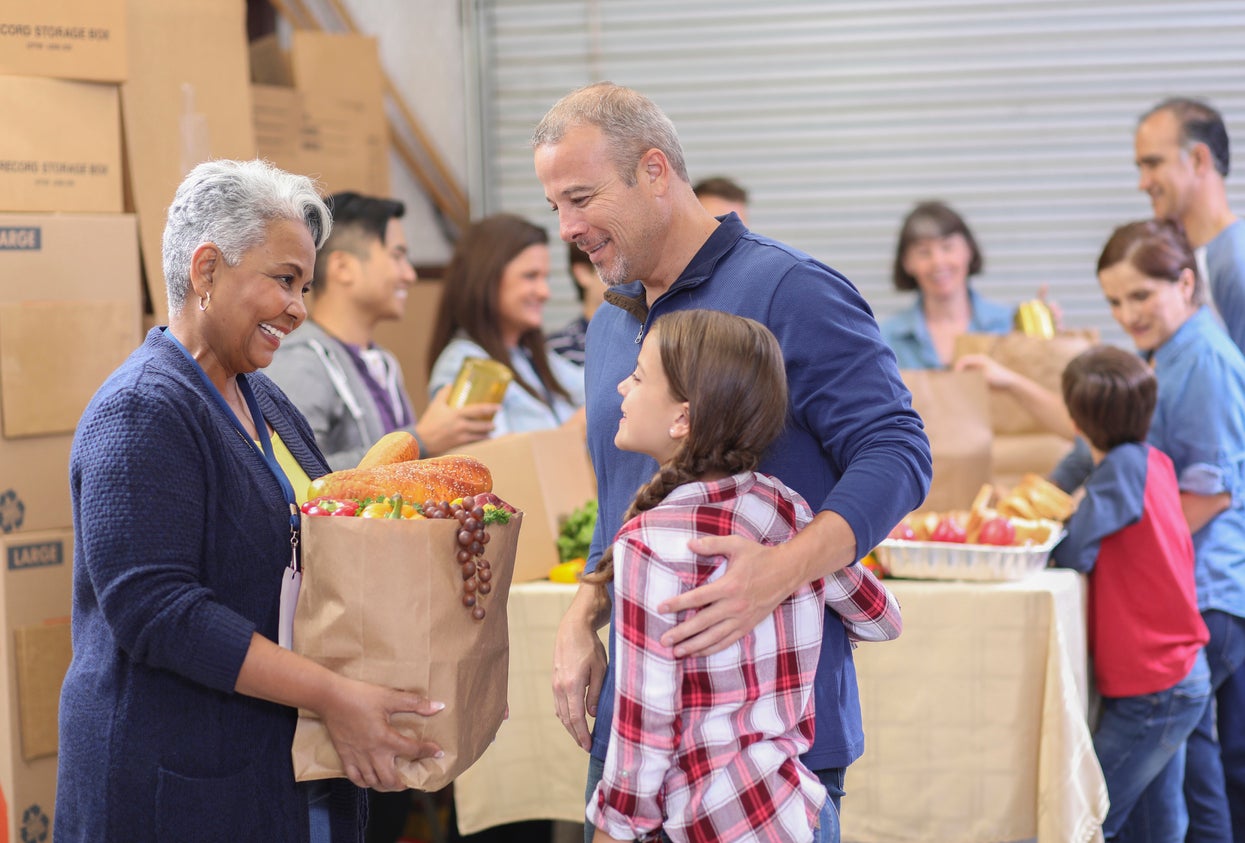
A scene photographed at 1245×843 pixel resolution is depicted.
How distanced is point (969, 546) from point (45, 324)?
2.11 meters

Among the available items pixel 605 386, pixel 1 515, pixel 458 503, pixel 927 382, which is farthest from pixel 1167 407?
pixel 1 515

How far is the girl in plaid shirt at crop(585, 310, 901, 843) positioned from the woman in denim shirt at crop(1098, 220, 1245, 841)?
6.50 ft

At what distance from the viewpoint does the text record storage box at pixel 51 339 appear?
2607 millimetres

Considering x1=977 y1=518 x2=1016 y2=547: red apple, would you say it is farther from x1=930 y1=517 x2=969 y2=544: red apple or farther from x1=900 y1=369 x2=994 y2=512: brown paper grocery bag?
x1=900 y1=369 x2=994 y2=512: brown paper grocery bag

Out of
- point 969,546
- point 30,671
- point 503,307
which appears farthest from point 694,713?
point 503,307

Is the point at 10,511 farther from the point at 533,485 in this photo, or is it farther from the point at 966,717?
the point at 966,717

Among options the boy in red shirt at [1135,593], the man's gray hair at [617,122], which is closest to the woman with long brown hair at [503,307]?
the boy in red shirt at [1135,593]

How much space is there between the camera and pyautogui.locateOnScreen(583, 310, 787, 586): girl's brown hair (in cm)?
148

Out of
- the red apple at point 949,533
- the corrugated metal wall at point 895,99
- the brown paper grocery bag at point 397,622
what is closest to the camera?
the brown paper grocery bag at point 397,622

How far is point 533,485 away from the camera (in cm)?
297

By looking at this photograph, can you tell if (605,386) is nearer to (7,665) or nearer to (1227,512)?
(7,665)

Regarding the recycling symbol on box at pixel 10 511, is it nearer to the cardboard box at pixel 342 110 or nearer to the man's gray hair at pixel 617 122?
the man's gray hair at pixel 617 122

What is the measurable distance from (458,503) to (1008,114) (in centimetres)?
419

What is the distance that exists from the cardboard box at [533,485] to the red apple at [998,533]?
3.32 feet
